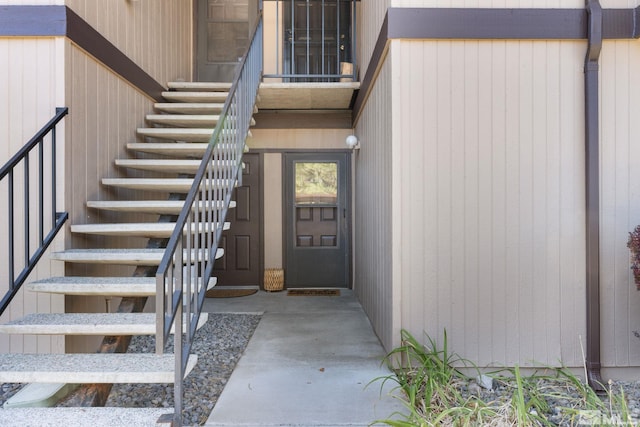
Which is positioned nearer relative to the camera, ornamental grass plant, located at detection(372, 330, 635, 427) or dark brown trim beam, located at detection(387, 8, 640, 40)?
ornamental grass plant, located at detection(372, 330, 635, 427)

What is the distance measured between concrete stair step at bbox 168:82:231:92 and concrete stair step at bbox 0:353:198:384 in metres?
3.25

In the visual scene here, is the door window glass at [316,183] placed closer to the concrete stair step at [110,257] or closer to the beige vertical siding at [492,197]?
the beige vertical siding at [492,197]

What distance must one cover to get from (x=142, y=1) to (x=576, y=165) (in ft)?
13.3

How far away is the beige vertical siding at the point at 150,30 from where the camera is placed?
3.16 m

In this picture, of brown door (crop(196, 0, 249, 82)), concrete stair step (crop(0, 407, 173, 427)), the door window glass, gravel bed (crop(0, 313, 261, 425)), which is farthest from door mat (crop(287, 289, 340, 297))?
concrete stair step (crop(0, 407, 173, 427))

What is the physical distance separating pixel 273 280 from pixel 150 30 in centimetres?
323

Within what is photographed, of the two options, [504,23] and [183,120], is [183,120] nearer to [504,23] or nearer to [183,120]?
[183,120]

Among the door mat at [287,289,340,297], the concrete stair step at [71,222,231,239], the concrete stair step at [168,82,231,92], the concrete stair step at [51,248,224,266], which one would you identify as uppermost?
the concrete stair step at [168,82,231,92]

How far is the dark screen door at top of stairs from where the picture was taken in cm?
548

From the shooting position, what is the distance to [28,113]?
2719 mm

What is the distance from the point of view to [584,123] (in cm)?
268

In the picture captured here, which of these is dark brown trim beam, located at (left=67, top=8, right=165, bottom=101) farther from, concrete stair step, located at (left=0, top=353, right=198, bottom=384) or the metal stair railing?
concrete stair step, located at (left=0, top=353, right=198, bottom=384)

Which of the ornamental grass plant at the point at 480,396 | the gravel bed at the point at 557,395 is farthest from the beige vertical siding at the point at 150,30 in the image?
the gravel bed at the point at 557,395

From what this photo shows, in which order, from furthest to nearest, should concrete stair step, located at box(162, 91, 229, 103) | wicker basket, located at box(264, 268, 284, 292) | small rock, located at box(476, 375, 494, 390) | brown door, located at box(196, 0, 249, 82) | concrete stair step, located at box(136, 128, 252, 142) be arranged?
brown door, located at box(196, 0, 249, 82), wicker basket, located at box(264, 268, 284, 292), concrete stair step, located at box(162, 91, 229, 103), concrete stair step, located at box(136, 128, 252, 142), small rock, located at box(476, 375, 494, 390)
